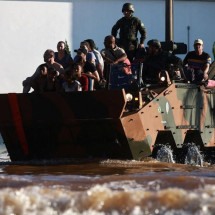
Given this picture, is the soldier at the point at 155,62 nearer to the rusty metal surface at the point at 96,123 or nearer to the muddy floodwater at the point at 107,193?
the rusty metal surface at the point at 96,123

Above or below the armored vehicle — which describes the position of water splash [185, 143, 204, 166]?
below

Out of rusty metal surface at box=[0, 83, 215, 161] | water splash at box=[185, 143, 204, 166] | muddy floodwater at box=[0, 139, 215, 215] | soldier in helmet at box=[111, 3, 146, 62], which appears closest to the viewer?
muddy floodwater at box=[0, 139, 215, 215]

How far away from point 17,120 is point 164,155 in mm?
2345

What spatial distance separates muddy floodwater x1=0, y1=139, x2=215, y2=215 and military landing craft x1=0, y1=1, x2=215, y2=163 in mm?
1773

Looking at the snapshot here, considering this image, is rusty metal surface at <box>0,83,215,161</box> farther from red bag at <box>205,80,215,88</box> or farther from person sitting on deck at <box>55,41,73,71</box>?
person sitting on deck at <box>55,41,73,71</box>

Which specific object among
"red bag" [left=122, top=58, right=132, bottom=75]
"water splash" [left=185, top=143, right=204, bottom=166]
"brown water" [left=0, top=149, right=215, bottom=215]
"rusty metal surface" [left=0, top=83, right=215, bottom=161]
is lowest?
"brown water" [left=0, top=149, right=215, bottom=215]

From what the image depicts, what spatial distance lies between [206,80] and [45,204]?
729 centimetres

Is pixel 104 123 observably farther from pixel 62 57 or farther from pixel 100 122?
pixel 62 57

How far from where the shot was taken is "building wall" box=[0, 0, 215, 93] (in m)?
31.3

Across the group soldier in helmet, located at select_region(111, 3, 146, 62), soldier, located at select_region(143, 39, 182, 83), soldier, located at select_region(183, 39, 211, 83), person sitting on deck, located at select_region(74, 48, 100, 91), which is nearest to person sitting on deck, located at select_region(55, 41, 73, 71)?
person sitting on deck, located at select_region(74, 48, 100, 91)

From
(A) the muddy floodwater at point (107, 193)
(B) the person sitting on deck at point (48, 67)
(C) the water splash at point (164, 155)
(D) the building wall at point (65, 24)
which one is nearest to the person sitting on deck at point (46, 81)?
(B) the person sitting on deck at point (48, 67)

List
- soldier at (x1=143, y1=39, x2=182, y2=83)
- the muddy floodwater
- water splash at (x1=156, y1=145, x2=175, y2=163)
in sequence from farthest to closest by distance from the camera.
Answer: soldier at (x1=143, y1=39, x2=182, y2=83) → water splash at (x1=156, y1=145, x2=175, y2=163) → the muddy floodwater

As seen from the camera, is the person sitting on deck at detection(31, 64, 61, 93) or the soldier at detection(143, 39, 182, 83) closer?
the person sitting on deck at detection(31, 64, 61, 93)

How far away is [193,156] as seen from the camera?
731 inches
